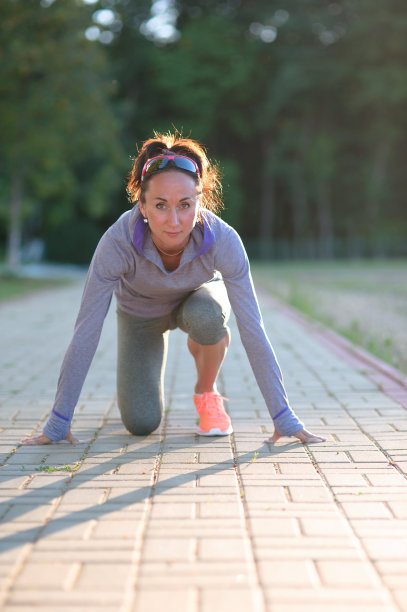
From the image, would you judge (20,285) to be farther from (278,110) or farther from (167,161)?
(278,110)

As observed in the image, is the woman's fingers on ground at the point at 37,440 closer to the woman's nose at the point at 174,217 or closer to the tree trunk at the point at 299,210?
the woman's nose at the point at 174,217

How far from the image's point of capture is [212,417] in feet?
13.2

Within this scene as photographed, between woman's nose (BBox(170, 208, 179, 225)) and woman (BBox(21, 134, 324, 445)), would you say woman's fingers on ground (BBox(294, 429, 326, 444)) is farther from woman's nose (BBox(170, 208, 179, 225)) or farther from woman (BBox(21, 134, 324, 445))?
woman's nose (BBox(170, 208, 179, 225))

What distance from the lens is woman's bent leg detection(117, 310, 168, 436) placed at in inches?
156

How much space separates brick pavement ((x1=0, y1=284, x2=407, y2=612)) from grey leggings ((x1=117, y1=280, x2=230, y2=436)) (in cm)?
16

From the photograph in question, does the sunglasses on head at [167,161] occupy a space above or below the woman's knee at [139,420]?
above

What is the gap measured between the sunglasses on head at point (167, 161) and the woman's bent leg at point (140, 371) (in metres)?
1.00

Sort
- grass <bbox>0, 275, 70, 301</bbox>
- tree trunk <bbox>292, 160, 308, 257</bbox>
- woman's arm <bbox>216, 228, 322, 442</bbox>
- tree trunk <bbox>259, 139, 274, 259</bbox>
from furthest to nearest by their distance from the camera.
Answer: tree trunk <bbox>259, 139, 274, 259</bbox>
tree trunk <bbox>292, 160, 308, 257</bbox>
grass <bbox>0, 275, 70, 301</bbox>
woman's arm <bbox>216, 228, 322, 442</bbox>

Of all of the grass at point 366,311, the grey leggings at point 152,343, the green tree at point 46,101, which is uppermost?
the green tree at point 46,101

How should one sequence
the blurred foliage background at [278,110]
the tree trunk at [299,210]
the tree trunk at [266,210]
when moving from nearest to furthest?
1. the blurred foliage background at [278,110]
2. the tree trunk at [299,210]
3. the tree trunk at [266,210]

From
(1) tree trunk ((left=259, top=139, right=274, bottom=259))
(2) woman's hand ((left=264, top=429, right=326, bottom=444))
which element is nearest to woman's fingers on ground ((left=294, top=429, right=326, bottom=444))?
(2) woman's hand ((left=264, top=429, right=326, bottom=444))

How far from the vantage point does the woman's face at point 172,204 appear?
11.3 feet

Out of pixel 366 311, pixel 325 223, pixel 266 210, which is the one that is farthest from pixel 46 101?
pixel 325 223

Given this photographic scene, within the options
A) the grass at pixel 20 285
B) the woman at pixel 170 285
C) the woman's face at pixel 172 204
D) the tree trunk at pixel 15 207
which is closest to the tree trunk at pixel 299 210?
the grass at pixel 20 285
